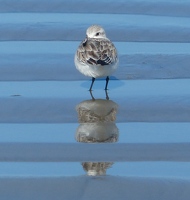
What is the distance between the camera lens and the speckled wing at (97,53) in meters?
8.91

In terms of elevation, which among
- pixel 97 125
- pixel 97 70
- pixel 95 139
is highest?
pixel 97 70

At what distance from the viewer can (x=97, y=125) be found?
7812mm

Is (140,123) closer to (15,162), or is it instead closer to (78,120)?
(78,120)

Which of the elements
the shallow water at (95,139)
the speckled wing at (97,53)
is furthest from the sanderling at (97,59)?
the shallow water at (95,139)

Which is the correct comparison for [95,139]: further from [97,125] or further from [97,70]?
[97,70]

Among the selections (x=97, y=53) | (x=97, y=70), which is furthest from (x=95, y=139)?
(x=97, y=53)

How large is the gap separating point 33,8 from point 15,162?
5.93m

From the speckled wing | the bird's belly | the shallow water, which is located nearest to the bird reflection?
the shallow water

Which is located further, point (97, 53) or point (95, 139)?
point (97, 53)

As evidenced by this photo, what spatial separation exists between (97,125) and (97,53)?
54.7 inches

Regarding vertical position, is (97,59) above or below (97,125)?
above

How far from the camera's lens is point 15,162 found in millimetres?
6801

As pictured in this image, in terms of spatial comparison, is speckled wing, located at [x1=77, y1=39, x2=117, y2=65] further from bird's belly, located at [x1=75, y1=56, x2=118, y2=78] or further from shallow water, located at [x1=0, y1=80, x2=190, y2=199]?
shallow water, located at [x1=0, y1=80, x2=190, y2=199]

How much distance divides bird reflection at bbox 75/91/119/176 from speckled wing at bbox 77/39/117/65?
14.4 inches
